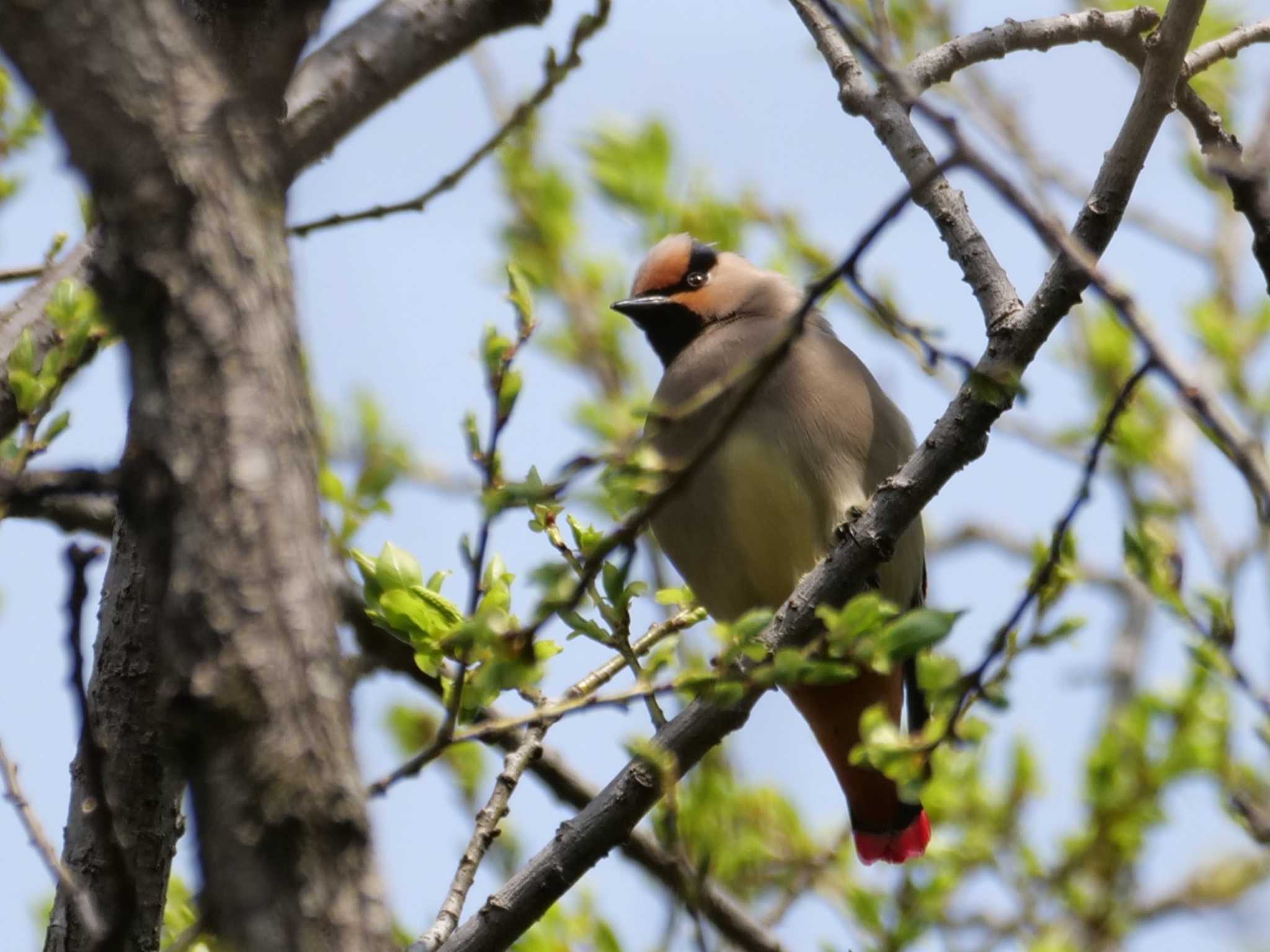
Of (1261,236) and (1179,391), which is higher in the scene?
(1261,236)

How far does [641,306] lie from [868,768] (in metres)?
1.73

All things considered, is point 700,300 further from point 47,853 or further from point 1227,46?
point 47,853

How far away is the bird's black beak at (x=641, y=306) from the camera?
580 cm

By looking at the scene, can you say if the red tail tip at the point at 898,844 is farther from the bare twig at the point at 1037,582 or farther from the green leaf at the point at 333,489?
the bare twig at the point at 1037,582

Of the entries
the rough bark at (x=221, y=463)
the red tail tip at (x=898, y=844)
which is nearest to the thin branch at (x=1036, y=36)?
the rough bark at (x=221, y=463)

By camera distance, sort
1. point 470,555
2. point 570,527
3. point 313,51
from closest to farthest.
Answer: point 470,555, point 313,51, point 570,527

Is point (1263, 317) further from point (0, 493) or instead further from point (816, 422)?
point (0, 493)

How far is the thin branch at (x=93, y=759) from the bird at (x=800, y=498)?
8.02ft

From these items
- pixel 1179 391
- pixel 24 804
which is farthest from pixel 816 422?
pixel 1179 391

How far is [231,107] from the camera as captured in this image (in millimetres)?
1771

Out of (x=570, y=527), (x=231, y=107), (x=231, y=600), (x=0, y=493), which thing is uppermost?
(x=570, y=527)

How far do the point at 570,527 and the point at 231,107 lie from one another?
1.77 meters

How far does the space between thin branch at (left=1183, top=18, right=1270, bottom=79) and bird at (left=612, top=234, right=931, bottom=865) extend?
50.0 inches

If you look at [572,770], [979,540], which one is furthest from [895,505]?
[979,540]
